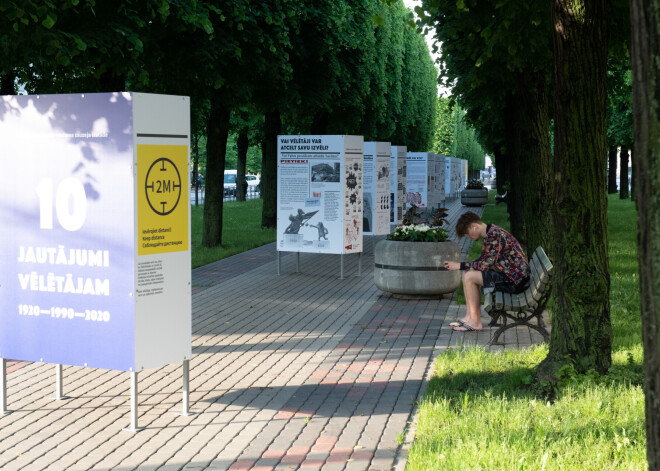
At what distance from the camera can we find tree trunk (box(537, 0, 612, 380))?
24.6 ft

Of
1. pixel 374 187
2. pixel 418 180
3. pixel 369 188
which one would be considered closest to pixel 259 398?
pixel 374 187

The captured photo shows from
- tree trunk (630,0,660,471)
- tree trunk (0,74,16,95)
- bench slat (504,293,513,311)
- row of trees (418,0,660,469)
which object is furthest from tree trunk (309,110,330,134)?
tree trunk (630,0,660,471)

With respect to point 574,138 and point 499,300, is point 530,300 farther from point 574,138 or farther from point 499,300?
point 574,138

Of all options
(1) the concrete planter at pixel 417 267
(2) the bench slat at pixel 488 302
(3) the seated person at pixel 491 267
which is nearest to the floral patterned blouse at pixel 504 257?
(3) the seated person at pixel 491 267

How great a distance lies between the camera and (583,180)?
296 inches

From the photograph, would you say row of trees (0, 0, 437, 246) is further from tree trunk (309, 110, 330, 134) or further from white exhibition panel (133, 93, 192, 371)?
white exhibition panel (133, 93, 192, 371)

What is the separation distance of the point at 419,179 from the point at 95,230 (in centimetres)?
2806

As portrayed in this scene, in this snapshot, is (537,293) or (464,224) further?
(464,224)

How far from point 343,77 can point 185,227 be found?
62.3ft

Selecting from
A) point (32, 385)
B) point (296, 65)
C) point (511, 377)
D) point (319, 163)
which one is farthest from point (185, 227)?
point (296, 65)

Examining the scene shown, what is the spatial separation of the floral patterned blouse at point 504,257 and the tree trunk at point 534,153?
14.5ft

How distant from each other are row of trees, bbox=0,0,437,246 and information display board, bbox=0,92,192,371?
6.35 feet

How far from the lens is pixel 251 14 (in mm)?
16953

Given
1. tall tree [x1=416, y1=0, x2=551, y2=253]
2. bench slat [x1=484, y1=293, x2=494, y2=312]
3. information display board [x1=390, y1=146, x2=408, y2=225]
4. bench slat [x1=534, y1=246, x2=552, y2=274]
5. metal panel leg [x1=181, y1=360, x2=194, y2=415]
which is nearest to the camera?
metal panel leg [x1=181, y1=360, x2=194, y2=415]
